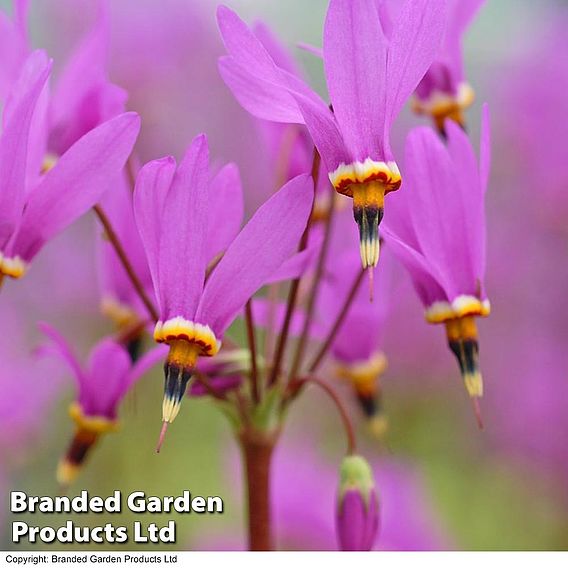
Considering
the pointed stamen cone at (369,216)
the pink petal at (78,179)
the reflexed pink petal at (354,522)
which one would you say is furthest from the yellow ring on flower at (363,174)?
the reflexed pink petal at (354,522)

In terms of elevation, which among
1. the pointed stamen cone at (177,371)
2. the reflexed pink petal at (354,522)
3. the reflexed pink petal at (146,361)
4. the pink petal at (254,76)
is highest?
the pink petal at (254,76)

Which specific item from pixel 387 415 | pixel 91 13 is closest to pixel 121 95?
pixel 387 415

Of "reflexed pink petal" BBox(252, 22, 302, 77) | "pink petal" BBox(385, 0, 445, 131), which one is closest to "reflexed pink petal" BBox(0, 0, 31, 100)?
"reflexed pink petal" BBox(252, 22, 302, 77)

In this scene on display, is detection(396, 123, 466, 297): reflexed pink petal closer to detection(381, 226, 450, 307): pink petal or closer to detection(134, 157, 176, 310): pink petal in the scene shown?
detection(381, 226, 450, 307): pink petal

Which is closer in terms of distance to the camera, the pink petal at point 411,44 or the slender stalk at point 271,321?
the pink petal at point 411,44

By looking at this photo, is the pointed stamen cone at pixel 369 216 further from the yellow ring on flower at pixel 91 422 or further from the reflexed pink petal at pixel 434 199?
the yellow ring on flower at pixel 91 422

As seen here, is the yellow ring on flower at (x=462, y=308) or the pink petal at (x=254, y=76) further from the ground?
the pink petal at (x=254, y=76)
